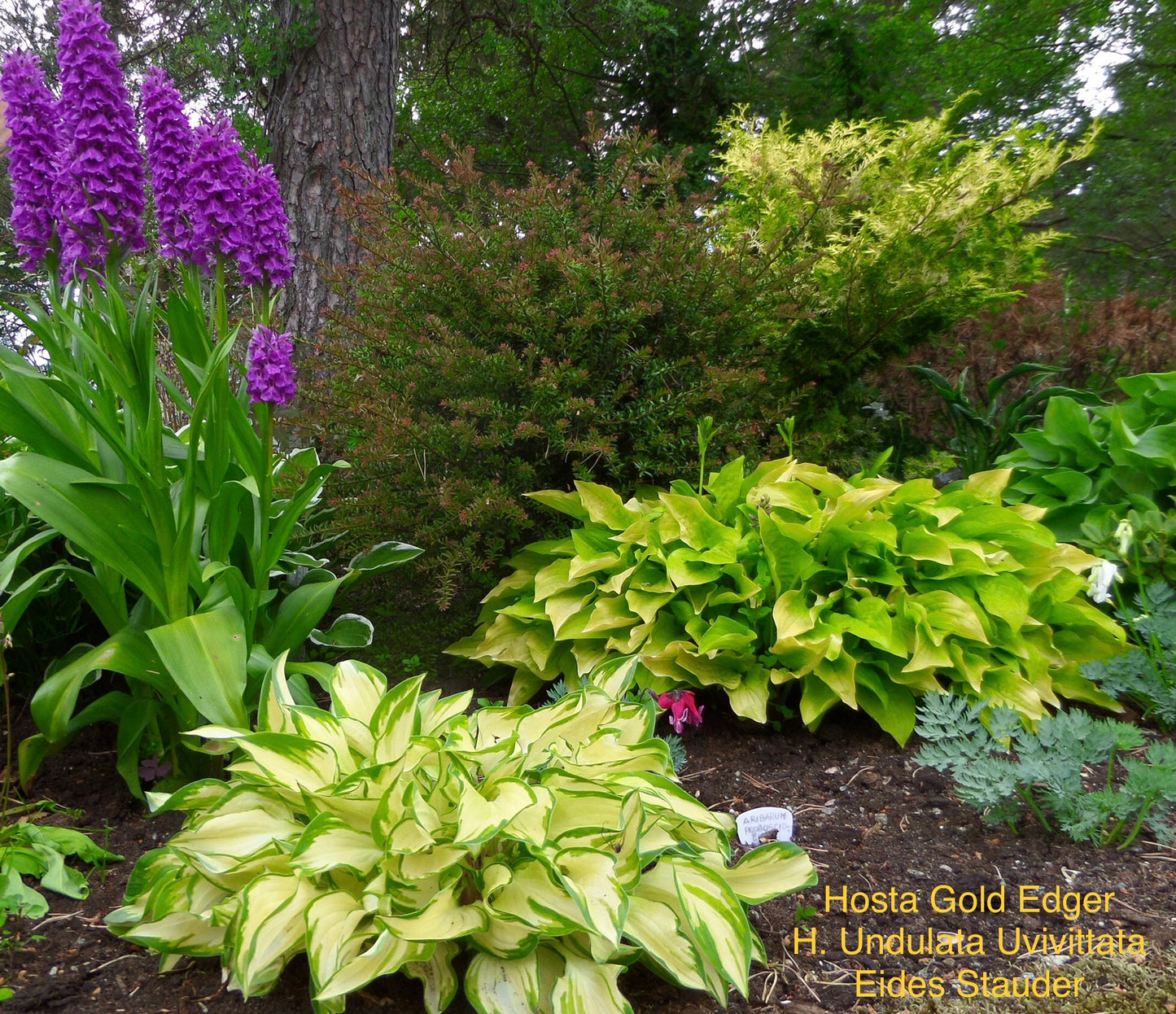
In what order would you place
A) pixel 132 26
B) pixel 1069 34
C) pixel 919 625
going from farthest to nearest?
pixel 1069 34
pixel 132 26
pixel 919 625

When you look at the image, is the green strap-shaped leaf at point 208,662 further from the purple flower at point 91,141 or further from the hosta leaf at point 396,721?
the purple flower at point 91,141

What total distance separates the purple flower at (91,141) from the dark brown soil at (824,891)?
4.78 ft

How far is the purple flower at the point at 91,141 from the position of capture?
1897mm

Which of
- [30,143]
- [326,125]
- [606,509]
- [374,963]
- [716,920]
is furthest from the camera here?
[326,125]

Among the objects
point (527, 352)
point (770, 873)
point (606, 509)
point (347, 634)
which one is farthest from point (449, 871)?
point (527, 352)

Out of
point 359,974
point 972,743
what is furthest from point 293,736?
point 972,743

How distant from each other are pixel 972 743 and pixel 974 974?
544mm

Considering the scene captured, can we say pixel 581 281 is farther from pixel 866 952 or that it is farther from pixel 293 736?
pixel 866 952

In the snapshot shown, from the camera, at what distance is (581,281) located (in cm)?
292

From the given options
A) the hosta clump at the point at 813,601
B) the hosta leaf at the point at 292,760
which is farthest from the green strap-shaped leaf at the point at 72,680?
the hosta clump at the point at 813,601

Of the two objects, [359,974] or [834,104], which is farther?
[834,104]

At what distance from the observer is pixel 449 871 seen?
153cm

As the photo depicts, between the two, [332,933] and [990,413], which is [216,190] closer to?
[332,933]

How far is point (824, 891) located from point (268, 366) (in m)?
1.80
